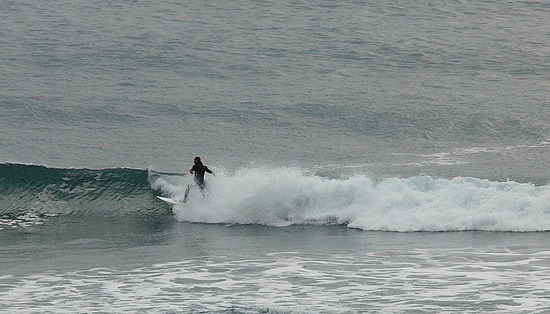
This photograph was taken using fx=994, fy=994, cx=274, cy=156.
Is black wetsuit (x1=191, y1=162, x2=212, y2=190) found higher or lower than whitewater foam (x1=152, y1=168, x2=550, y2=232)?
higher

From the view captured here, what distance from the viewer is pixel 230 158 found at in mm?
23250

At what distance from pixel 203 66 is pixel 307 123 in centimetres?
637

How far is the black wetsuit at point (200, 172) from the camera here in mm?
20391

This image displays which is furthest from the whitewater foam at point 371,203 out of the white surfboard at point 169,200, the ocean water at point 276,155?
the white surfboard at point 169,200

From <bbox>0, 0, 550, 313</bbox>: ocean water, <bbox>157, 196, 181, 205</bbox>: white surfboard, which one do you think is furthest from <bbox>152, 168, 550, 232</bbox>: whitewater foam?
<bbox>157, 196, 181, 205</bbox>: white surfboard

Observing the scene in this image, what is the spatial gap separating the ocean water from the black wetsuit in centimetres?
26

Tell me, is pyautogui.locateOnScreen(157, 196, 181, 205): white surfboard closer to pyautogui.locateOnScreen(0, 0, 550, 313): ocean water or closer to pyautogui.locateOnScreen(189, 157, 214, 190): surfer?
pyautogui.locateOnScreen(0, 0, 550, 313): ocean water

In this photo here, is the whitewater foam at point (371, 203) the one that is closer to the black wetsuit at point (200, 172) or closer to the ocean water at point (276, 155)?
the ocean water at point (276, 155)

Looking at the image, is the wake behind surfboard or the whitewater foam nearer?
the whitewater foam

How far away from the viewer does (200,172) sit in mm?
20453

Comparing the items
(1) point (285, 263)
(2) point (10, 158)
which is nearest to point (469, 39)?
(2) point (10, 158)

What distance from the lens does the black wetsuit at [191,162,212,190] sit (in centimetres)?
2039

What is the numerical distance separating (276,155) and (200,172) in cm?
340

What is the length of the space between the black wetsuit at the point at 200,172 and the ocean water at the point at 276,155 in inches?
10.2
